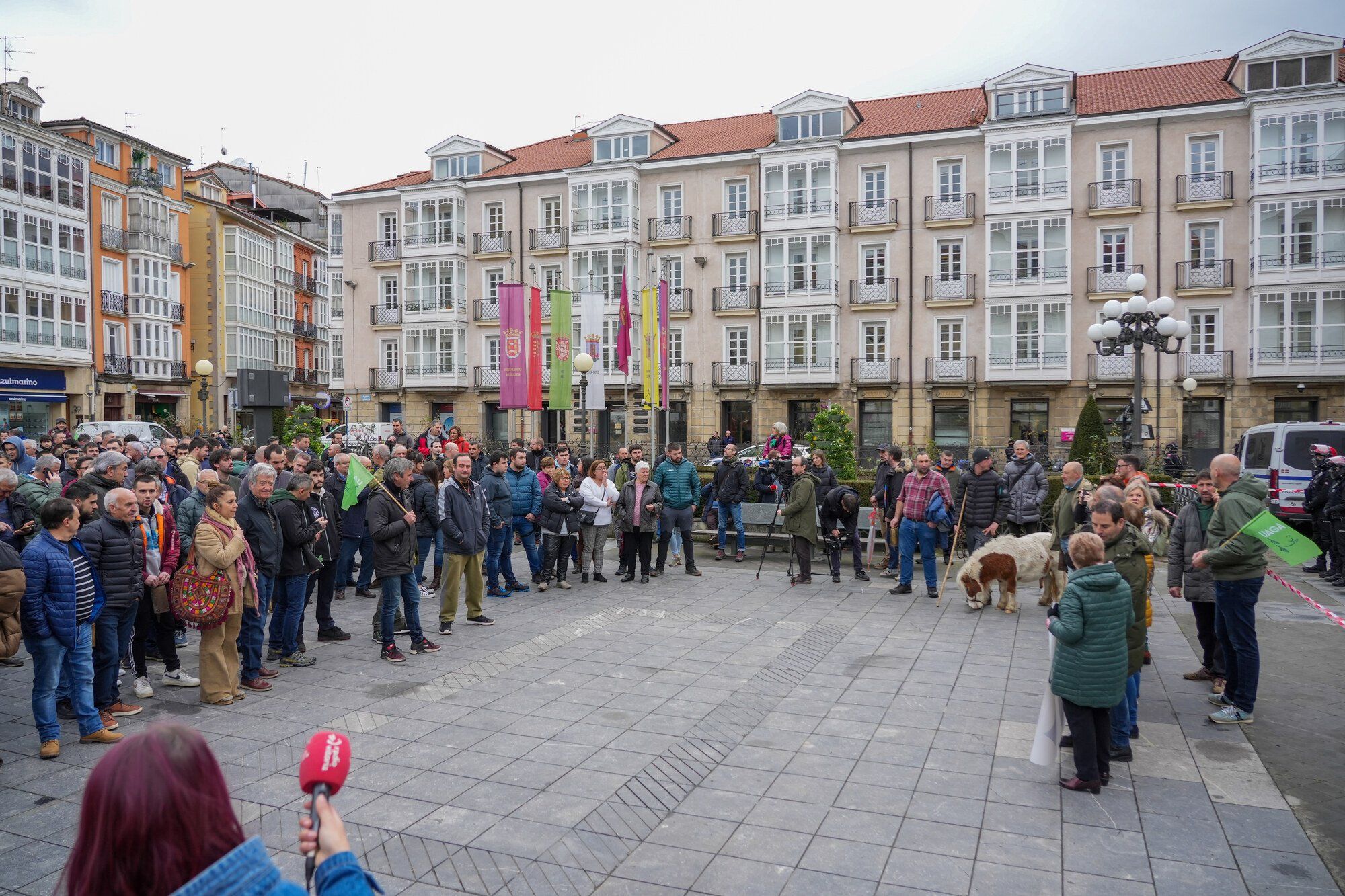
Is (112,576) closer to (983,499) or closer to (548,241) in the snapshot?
(983,499)

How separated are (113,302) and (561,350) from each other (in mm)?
31815

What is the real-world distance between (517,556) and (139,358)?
124 ft

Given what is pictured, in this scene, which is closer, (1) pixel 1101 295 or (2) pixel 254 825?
(2) pixel 254 825

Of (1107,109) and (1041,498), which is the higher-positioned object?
(1107,109)

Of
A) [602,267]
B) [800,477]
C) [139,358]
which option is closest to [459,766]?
[800,477]

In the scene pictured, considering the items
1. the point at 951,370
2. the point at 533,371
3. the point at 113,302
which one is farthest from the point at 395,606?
the point at 113,302

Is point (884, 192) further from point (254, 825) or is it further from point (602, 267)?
point (254, 825)

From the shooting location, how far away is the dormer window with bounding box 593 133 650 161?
4234 cm

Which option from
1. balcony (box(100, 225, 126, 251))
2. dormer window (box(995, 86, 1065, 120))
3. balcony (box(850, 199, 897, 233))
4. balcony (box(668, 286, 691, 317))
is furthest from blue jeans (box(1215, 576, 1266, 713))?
balcony (box(100, 225, 126, 251))

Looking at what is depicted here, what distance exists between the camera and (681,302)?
1624 inches

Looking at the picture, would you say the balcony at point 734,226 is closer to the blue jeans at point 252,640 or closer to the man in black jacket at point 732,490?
the man in black jacket at point 732,490

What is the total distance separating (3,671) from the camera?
27.7 feet

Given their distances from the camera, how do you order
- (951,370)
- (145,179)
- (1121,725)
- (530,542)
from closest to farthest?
1. (1121,725)
2. (530,542)
3. (951,370)
4. (145,179)

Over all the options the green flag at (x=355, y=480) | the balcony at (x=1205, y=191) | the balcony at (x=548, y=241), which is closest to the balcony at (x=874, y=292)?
the balcony at (x=1205, y=191)
